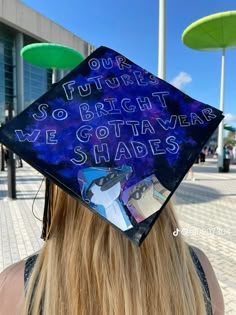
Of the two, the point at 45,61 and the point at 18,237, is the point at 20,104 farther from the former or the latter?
the point at 18,237

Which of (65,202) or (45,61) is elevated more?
(45,61)

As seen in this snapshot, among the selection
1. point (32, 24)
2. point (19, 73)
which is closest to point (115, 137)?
point (19, 73)

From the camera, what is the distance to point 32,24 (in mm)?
27594

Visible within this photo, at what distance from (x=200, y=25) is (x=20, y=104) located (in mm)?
21327

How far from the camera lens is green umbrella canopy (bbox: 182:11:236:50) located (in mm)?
9594

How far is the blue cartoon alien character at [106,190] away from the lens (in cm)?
73

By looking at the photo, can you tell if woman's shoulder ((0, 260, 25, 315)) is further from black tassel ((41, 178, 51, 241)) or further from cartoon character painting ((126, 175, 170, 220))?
cartoon character painting ((126, 175, 170, 220))

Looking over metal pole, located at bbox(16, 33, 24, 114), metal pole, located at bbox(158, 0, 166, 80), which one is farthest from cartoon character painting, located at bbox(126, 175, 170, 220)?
metal pole, located at bbox(16, 33, 24, 114)

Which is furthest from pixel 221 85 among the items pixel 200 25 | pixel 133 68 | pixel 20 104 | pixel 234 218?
pixel 20 104

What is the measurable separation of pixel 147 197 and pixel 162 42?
714 cm

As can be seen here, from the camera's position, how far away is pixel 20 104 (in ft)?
90.3

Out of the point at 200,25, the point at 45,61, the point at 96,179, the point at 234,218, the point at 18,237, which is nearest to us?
the point at 96,179

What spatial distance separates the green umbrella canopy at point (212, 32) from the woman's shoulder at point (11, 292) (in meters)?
10.5

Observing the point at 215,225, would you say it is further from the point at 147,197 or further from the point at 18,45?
the point at 18,45
